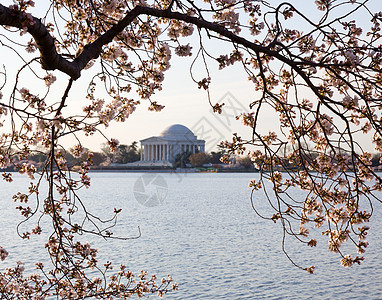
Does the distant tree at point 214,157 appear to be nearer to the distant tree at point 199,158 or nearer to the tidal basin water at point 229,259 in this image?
the distant tree at point 199,158

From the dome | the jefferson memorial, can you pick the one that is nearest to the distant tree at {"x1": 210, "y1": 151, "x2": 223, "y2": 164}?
the jefferson memorial

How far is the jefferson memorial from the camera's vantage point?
116875mm

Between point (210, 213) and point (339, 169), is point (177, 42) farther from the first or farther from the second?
point (210, 213)

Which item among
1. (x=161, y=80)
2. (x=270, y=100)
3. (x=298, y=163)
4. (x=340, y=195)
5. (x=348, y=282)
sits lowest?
(x=348, y=282)

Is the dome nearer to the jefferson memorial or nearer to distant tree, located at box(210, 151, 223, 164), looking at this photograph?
the jefferson memorial

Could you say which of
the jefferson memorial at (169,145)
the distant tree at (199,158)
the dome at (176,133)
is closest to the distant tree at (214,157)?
the distant tree at (199,158)

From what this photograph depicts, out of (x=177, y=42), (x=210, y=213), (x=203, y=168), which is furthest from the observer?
(x=203, y=168)

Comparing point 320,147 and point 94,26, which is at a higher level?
point 94,26

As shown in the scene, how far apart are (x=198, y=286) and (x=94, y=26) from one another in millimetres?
8650

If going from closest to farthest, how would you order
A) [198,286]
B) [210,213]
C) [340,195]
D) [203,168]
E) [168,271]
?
[340,195] < [198,286] < [168,271] < [210,213] < [203,168]

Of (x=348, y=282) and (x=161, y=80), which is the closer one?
(x=161, y=80)

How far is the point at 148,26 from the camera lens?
5234mm

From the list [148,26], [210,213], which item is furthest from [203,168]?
[148,26]

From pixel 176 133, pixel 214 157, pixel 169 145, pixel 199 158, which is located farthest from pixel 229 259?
pixel 176 133
